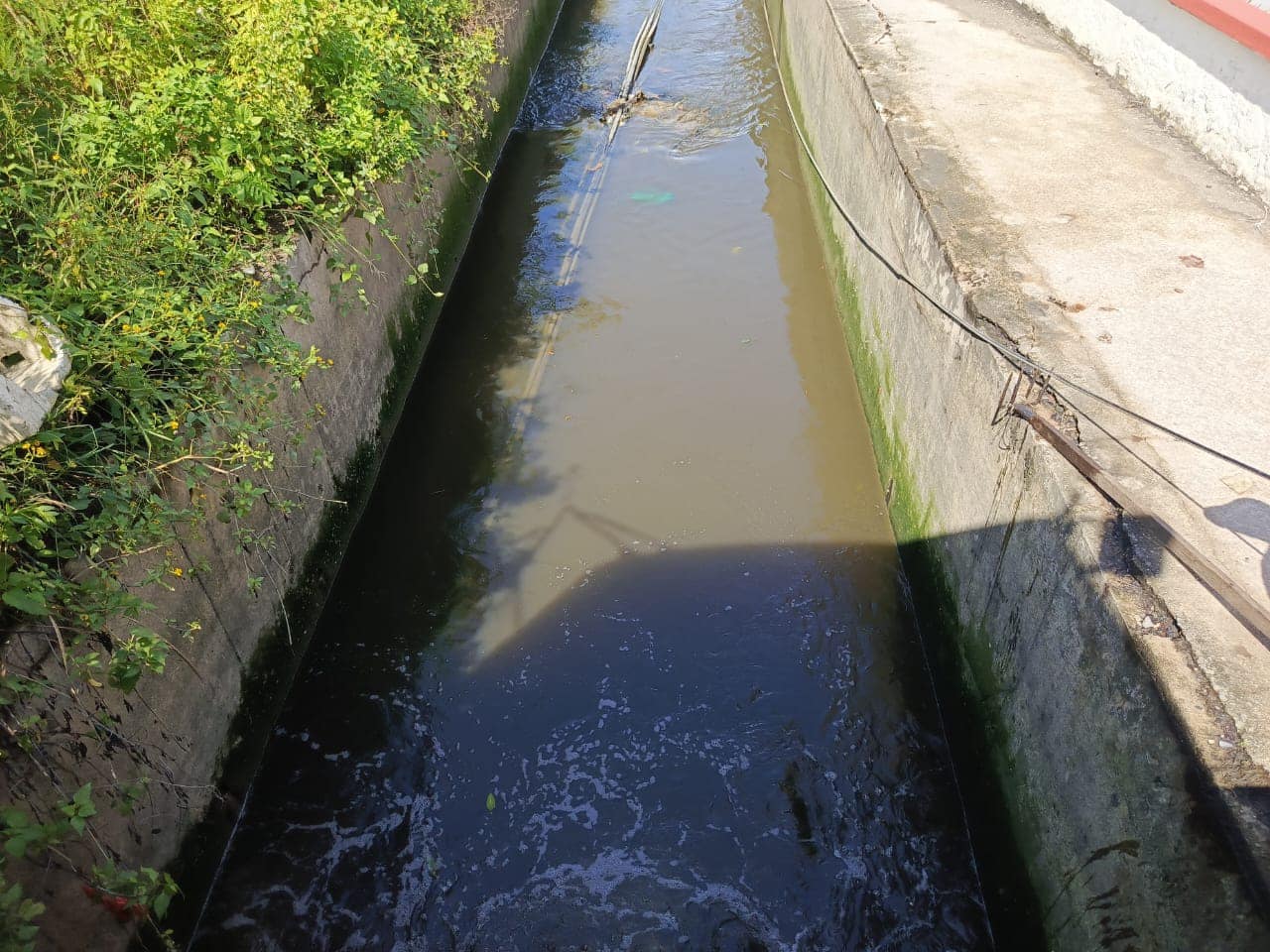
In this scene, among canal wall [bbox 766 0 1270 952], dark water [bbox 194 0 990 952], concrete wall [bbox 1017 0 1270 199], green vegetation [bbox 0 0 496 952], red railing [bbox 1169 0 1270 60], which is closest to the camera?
canal wall [bbox 766 0 1270 952]

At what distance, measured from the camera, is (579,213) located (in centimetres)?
870

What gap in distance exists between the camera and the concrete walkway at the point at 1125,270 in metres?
3.18

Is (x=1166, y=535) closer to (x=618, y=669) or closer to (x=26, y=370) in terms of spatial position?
(x=618, y=669)

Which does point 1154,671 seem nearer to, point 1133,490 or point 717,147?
point 1133,490

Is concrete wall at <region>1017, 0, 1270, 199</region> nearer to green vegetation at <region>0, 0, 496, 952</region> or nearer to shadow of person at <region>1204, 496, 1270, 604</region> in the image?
shadow of person at <region>1204, 496, 1270, 604</region>

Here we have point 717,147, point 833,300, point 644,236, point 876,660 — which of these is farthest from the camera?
point 717,147

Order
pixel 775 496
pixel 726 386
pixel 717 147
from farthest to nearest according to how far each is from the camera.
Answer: pixel 717 147 < pixel 726 386 < pixel 775 496

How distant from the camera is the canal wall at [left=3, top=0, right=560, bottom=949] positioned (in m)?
3.19

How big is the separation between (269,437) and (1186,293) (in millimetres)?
4647

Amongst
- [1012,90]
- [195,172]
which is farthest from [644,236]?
[195,172]

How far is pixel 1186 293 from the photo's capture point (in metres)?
4.39

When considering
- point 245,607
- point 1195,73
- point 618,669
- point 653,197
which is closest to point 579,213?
point 653,197

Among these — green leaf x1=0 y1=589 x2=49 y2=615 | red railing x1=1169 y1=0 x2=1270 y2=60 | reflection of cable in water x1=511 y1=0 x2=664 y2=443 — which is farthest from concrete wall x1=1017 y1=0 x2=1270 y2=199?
green leaf x1=0 y1=589 x2=49 y2=615

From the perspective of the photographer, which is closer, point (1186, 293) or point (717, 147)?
point (1186, 293)
